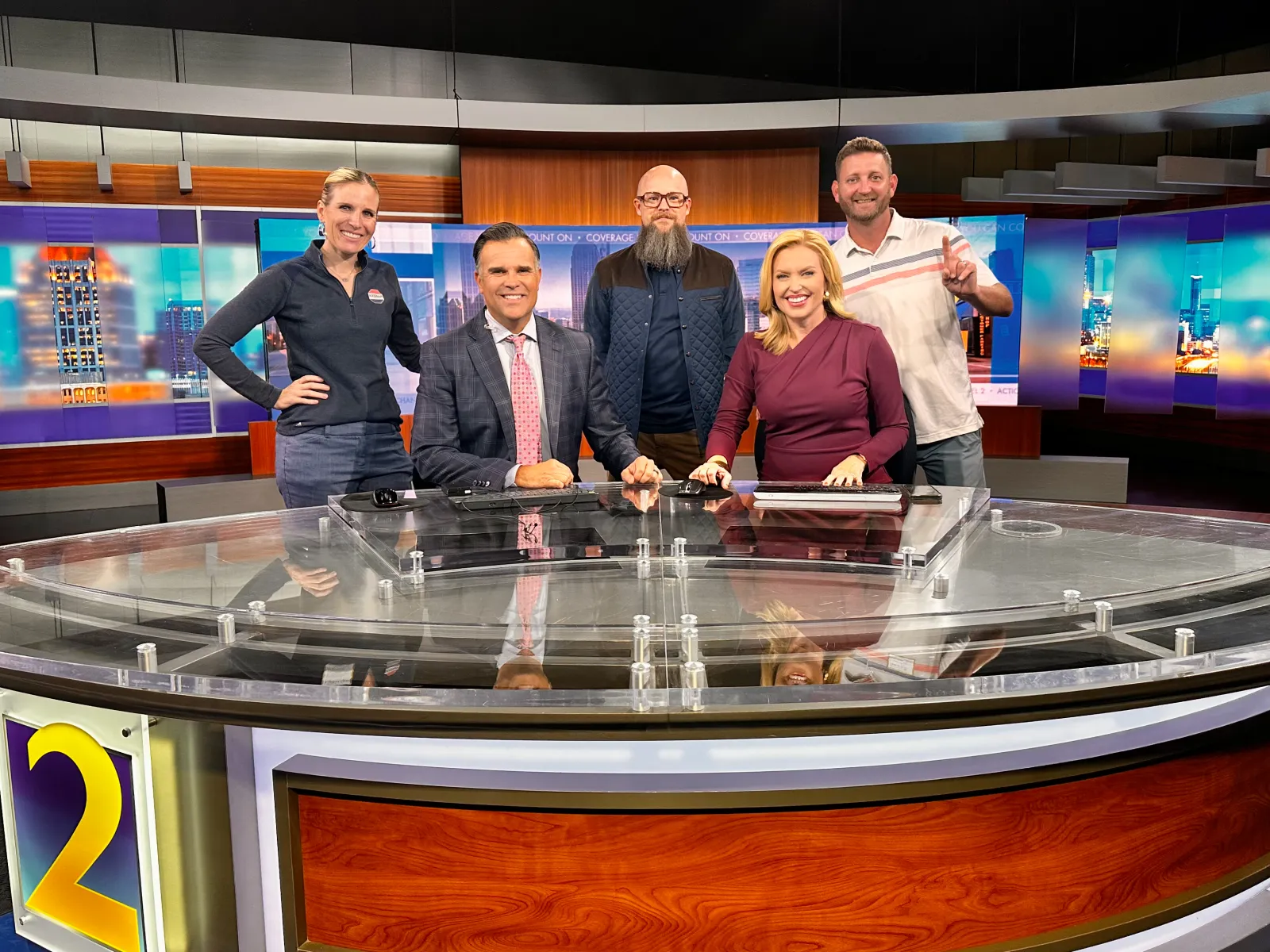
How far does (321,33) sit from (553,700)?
7.93 m

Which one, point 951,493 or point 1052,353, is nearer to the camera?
point 951,493

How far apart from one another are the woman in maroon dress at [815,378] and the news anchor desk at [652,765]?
1096mm

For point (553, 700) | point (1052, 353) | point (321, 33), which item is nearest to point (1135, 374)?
point (1052, 353)

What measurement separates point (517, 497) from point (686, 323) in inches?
52.0

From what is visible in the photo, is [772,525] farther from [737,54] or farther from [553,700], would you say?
[737,54]

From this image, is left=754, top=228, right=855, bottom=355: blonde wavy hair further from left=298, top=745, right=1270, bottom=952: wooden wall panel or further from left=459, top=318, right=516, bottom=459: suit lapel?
left=298, top=745, right=1270, bottom=952: wooden wall panel

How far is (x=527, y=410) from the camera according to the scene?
281cm

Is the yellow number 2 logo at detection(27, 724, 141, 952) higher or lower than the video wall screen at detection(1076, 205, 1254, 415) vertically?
lower

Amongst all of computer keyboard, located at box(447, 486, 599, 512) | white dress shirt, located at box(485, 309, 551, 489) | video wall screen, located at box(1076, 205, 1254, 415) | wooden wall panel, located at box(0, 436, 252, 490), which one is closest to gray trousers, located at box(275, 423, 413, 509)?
white dress shirt, located at box(485, 309, 551, 489)

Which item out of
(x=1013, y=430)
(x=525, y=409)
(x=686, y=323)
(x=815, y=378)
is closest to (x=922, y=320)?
(x=815, y=378)

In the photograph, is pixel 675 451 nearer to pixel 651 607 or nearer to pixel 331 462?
pixel 331 462

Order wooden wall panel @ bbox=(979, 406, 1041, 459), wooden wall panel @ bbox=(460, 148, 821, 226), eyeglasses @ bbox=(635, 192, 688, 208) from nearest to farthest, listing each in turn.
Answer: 1. eyeglasses @ bbox=(635, 192, 688, 208)
2. wooden wall panel @ bbox=(460, 148, 821, 226)
3. wooden wall panel @ bbox=(979, 406, 1041, 459)

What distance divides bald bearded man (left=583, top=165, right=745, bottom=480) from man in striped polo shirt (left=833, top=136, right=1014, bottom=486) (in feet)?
1.57

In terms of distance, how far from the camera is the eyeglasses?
131 inches
